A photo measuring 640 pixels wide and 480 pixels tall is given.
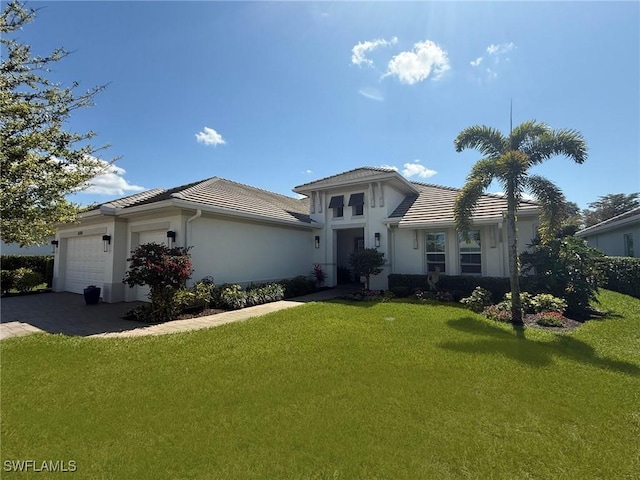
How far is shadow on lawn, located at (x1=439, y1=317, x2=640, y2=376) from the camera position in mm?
5562

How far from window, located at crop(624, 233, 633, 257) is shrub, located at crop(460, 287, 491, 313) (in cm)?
1389

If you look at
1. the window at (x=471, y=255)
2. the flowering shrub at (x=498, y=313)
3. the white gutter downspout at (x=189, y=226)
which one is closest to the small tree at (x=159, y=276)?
the white gutter downspout at (x=189, y=226)

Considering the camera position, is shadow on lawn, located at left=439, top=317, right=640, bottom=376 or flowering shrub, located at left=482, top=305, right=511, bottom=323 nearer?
shadow on lawn, located at left=439, top=317, right=640, bottom=376

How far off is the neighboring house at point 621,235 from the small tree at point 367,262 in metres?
13.8

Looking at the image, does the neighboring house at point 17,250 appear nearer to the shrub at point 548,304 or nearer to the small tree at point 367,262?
the small tree at point 367,262

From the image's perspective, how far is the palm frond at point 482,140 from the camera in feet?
31.9

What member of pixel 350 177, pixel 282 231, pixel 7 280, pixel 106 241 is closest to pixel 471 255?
pixel 350 177

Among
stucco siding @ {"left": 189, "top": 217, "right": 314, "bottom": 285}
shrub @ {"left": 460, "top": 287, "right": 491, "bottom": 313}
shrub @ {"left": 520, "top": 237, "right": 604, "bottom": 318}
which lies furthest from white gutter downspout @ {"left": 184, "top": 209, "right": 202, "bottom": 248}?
shrub @ {"left": 520, "top": 237, "right": 604, "bottom": 318}

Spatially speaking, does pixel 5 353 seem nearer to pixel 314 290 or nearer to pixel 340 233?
pixel 314 290

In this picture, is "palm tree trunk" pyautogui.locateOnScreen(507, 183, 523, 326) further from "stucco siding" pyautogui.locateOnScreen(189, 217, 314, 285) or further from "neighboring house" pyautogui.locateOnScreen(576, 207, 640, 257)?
"neighboring house" pyautogui.locateOnScreen(576, 207, 640, 257)

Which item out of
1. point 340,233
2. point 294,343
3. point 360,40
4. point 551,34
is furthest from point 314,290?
point 551,34

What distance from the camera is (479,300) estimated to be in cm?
1070

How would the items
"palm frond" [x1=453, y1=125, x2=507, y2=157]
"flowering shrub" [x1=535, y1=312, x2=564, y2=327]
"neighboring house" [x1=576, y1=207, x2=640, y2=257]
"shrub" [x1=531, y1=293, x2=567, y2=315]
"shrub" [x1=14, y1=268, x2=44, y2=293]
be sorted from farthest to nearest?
"neighboring house" [x1=576, y1=207, x2=640, y2=257], "shrub" [x1=14, y1=268, x2=44, y2=293], "palm frond" [x1=453, y1=125, x2=507, y2=157], "shrub" [x1=531, y1=293, x2=567, y2=315], "flowering shrub" [x1=535, y1=312, x2=564, y2=327]

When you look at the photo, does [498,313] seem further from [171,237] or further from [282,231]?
[171,237]
